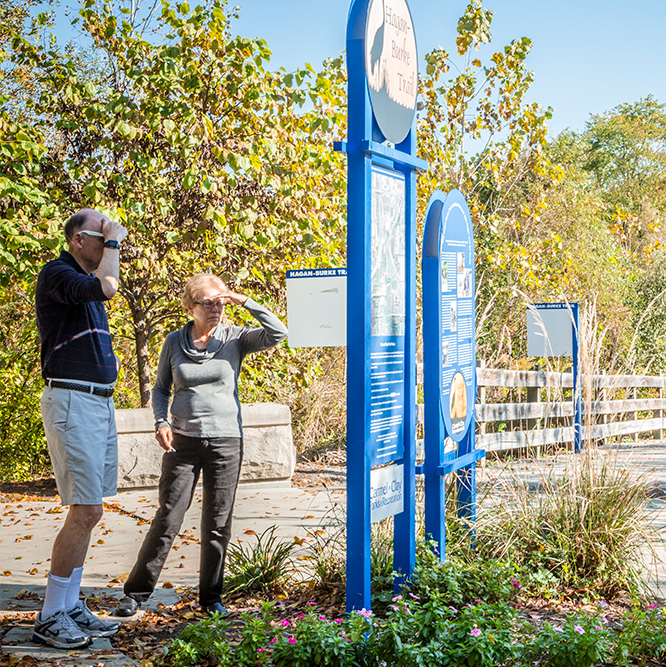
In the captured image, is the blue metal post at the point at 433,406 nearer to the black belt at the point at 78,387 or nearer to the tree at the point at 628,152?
the black belt at the point at 78,387

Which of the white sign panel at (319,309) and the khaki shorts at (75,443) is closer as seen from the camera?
the khaki shorts at (75,443)

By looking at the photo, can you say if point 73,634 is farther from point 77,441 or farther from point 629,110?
point 629,110

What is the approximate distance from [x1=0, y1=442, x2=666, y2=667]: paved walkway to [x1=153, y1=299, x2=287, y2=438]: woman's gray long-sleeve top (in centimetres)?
94

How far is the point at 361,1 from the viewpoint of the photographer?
3.27 meters

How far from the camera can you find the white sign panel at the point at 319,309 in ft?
12.1

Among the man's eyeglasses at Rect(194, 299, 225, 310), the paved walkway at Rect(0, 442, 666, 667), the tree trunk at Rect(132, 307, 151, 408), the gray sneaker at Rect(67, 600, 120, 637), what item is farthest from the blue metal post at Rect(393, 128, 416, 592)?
the tree trunk at Rect(132, 307, 151, 408)

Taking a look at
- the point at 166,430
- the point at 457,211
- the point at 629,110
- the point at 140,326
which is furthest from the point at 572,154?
the point at 166,430

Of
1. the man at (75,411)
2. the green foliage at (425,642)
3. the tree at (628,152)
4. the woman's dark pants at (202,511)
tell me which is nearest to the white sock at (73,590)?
the man at (75,411)

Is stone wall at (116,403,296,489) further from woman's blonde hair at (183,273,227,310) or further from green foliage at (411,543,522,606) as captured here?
green foliage at (411,543,522,606)

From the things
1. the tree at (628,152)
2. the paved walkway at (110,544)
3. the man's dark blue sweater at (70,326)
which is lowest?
the paved walkway at (110,544)

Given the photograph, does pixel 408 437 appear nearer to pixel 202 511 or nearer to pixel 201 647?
pixel 202 511

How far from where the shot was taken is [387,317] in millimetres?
3506

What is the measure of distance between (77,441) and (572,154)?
78.4ft

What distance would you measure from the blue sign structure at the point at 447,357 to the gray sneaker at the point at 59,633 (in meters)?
1.83
